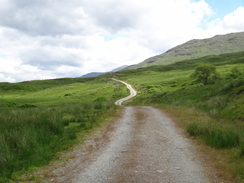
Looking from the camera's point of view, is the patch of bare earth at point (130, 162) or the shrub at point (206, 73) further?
the shrub at point (206, 73)

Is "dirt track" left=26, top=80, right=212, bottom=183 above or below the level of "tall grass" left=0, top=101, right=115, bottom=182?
below

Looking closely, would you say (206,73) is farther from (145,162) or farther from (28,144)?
(28,144)

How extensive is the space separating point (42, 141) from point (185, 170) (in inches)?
266

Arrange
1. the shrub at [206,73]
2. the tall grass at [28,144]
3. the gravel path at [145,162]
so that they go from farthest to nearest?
1. the shrub at [206,73]
2. the tall grass at [28,144]
3. the gravel path at [145,162]

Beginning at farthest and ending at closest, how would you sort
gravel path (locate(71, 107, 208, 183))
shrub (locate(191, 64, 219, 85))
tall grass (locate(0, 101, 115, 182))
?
shrub (locate(191, 64, 219, 85)), tall grass (locate(0, 101, 115, 182)), gravel path (locate(71, 107, 208, 183))

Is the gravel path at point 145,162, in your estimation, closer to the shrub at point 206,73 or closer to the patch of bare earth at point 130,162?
the patch of bare earth at point 130,162

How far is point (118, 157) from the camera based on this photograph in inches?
314

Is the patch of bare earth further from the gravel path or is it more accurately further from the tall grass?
the tall grass

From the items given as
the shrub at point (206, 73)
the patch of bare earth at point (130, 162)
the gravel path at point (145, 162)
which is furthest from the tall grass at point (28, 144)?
the shrub at point (206, 73)

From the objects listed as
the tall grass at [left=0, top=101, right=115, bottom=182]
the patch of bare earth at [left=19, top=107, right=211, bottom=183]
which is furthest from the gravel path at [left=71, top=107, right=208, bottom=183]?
the tall grass at [left=0, top=101, right=115, bottom=182]

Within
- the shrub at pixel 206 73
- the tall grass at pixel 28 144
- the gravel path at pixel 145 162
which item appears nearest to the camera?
the gravel path at pixel 145 162

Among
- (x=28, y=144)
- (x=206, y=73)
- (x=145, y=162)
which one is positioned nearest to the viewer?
→ (x=145, y=162)

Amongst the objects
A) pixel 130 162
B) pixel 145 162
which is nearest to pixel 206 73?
pixel 145 162

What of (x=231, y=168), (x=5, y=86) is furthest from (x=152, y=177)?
(x=5, y=86)
